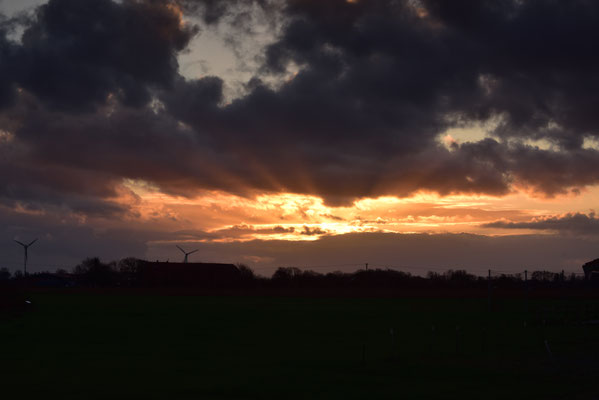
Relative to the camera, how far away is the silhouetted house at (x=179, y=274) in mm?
153250

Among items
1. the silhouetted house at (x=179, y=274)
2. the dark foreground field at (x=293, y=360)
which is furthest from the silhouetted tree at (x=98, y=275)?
the dark foreground field at (x=293, y=360)

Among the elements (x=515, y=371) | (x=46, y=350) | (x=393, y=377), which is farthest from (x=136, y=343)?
(x=515, y=371)

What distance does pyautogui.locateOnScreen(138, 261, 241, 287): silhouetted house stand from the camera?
153250mm

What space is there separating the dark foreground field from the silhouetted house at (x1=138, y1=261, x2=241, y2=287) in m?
112

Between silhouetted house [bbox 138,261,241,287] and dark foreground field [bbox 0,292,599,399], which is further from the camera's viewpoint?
silhouetted house [bbox 138,261,241,287]

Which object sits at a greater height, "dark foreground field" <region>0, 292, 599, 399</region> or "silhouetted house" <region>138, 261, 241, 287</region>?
"silhouetted house" <region>138, 261, 241, 287</region>

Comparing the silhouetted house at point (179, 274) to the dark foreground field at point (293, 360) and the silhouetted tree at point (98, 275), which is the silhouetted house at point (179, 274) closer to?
the silhouetted tree at point (98, 275)

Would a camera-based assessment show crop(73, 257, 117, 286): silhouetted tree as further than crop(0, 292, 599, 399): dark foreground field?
Yes

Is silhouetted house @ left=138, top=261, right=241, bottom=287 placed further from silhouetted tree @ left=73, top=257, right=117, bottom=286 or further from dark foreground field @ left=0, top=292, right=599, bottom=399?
dark foreground field @ left=0, top=292, right=599, bottom=399

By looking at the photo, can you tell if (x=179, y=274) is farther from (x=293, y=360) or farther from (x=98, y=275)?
(x=293, y=360)

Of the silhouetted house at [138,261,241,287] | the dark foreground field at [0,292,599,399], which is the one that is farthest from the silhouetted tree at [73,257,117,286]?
the dark foreground field at [0,292,599,399]

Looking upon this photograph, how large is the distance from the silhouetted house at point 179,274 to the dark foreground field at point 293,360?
369ft

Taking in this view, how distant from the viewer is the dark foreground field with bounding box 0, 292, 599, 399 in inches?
711

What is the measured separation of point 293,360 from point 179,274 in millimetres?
137842
